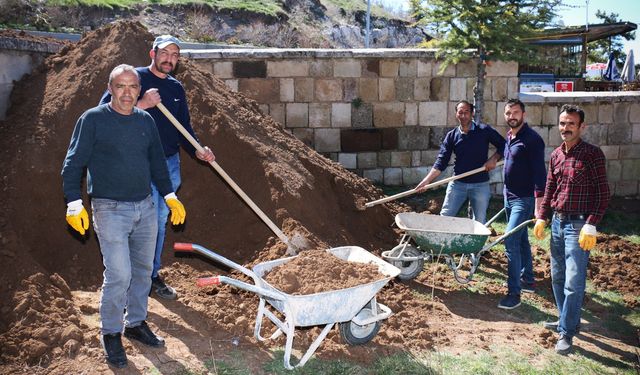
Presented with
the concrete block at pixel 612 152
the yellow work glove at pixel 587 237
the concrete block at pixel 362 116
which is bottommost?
the yellow work glove at pixel 587 237

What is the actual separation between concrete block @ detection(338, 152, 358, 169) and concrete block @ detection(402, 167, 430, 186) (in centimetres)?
82

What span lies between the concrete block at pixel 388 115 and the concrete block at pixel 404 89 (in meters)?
0.11

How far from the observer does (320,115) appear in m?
9.27

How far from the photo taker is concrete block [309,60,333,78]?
9.05 m

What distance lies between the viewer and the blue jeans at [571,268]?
431cm

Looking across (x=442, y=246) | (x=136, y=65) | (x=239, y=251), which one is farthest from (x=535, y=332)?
(x=136, y=65)

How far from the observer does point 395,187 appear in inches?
374

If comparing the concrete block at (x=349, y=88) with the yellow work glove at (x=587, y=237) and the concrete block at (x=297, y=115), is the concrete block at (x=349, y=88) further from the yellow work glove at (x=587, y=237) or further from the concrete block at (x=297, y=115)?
the yellow work glove at (x=587, y=237)

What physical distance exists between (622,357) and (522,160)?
1.84 metres

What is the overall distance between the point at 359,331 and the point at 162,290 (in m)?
1.68

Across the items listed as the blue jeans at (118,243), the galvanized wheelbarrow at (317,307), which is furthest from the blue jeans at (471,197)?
the blue jeans at (118,243)

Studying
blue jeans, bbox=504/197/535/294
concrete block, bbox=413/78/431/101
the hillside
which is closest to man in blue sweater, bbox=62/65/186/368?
blue jeans, bbox=504/197/535/294

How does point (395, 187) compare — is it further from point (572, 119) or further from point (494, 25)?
point (572, 119)

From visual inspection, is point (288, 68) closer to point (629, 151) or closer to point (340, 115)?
point (340, 115)
